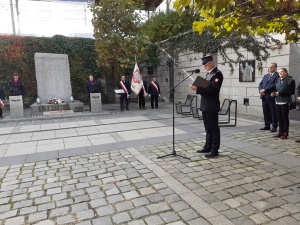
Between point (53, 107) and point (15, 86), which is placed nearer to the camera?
point (53, 107)

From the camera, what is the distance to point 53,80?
41.0 feet

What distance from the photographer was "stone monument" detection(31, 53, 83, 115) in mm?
12109

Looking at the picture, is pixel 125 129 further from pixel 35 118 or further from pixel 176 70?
pixel 176 70

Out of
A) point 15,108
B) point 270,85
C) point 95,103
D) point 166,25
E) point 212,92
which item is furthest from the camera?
point 166,25

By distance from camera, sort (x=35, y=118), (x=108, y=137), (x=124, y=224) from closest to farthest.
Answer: (x=124, y=224) → (x=108, y=137) → (x=35, y=118)

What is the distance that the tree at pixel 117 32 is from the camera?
13172mm

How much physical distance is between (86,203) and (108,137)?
3.64 meters

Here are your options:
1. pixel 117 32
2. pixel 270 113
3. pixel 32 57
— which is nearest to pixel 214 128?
pixel 270 113

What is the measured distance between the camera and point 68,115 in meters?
10.7

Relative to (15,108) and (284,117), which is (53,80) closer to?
(15,108)

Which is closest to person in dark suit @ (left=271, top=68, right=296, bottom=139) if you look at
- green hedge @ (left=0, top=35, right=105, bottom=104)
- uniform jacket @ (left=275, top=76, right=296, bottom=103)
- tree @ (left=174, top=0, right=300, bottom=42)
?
uniform jacket @ (left=275, top=76, right=296, bottom=103)

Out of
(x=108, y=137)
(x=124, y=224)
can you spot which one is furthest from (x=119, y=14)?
(x=124, y=224)

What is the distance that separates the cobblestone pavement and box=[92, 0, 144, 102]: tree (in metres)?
9.22

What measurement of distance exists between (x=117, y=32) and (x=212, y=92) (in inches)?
405
